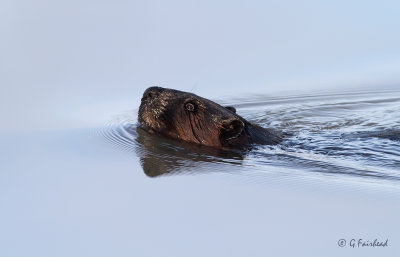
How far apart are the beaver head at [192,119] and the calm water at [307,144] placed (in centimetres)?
17

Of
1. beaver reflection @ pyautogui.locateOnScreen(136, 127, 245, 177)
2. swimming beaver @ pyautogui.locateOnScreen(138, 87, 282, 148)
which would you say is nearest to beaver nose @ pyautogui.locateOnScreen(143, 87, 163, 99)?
swimming beaver @ pyautogui.locateOnScreen(138, 87, 282, 148)

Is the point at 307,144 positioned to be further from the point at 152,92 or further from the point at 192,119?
the point at 152,92

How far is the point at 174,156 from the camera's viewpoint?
6496 mm

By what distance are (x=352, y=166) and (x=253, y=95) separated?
2.69 m

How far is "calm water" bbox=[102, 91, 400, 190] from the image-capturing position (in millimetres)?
6004

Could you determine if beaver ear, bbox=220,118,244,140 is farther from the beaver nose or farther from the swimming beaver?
the beaver nose

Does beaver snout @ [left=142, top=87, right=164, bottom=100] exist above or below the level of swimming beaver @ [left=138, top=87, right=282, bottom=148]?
above

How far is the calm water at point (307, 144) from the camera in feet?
19.7

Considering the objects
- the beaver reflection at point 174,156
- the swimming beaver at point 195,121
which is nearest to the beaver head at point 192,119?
the swimming beaver at point 195,121

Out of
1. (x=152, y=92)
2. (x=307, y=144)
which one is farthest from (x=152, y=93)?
(x=307, y=144)

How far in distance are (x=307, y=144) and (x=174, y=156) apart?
59.1 inches

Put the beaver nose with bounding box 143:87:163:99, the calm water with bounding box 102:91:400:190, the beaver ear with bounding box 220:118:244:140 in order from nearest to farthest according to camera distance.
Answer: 1. the calm water with bounding box 102:91:400:190
2. the beaver ear with bounding box 220:118:244:140
3. the beaver nose with bounding box 143:87:163:99

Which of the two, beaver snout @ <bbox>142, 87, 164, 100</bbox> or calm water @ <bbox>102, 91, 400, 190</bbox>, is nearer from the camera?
calm water @ <bbox>102, 91, 400, 190</bbox>

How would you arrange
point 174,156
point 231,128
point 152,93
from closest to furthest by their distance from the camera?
point 174,156
point 231,128
point 152,93
